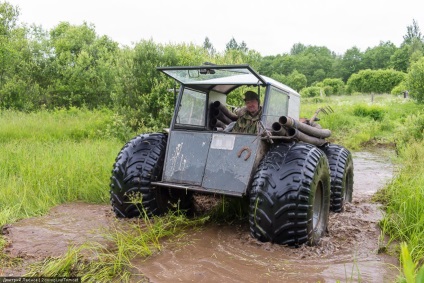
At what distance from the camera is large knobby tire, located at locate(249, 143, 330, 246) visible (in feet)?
12.9

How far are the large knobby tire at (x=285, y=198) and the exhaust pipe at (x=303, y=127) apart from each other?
0.40m

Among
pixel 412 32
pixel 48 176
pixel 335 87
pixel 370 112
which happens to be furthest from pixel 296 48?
pixel 48 176

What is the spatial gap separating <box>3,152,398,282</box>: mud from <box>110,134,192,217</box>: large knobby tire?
0.36m

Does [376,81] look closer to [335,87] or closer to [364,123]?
[335,87]

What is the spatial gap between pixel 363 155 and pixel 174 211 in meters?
9.42

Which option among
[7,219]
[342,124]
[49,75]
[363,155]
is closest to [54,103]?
[49,75]

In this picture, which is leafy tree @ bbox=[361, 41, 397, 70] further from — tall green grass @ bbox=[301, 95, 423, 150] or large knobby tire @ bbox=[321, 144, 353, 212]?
large knobby tire @ bbox=[321, 144, 353, 212]

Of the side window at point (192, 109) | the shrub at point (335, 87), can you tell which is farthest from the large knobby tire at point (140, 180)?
the shrub at point (335, 87)

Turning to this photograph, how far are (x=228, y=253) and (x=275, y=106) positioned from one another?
1.92m

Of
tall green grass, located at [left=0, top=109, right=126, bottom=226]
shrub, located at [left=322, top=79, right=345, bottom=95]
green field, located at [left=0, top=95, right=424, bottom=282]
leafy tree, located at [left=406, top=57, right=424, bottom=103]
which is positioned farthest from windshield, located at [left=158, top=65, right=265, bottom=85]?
shrub, located at [left=322, top=79, right=345, bottom=95]

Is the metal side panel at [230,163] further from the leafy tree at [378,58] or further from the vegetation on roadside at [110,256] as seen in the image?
the leafy tree at [378,58]

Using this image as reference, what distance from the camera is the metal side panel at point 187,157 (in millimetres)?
4625

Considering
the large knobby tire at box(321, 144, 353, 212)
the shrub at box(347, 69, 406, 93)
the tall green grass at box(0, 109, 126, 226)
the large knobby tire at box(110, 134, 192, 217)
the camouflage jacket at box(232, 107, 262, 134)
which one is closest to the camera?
the large knobby tire at box(110, 134, 192, 217)

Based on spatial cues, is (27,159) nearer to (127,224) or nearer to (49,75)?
(127,224)
